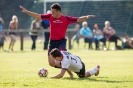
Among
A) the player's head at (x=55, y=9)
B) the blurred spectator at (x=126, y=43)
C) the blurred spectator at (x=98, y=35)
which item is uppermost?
the player's head at (x=55, y=9)

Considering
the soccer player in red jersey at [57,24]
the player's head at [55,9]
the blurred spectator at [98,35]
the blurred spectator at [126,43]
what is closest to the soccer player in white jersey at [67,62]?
the soccer player in red jersey at [57,24]

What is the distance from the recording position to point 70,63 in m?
12.0

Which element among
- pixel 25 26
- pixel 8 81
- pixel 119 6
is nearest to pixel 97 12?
pixel 119 6

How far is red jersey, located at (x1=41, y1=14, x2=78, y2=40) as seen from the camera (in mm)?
13320

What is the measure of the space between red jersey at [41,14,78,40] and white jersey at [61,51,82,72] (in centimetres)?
146

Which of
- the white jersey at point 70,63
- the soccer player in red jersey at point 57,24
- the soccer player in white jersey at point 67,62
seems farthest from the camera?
the soccer player in red jersey at point 57,24

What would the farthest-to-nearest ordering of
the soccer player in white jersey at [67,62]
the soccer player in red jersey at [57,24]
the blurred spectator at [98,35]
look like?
the blurred spectator at [98,35]
the soccer player in red jersey at [57,24]
the soccer player in white jersey at [67,62]

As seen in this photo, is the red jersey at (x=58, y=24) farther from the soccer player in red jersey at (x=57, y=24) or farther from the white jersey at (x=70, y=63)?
the white jersey at (x=70, y=63)

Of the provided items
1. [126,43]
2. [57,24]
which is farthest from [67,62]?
[126,43]

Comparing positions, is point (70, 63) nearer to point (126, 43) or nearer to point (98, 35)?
point (126, 43)

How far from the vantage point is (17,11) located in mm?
38844

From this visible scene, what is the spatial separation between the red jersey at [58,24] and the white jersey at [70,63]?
146cm

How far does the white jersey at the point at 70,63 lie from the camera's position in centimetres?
1183

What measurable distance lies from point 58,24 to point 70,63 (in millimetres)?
1775
